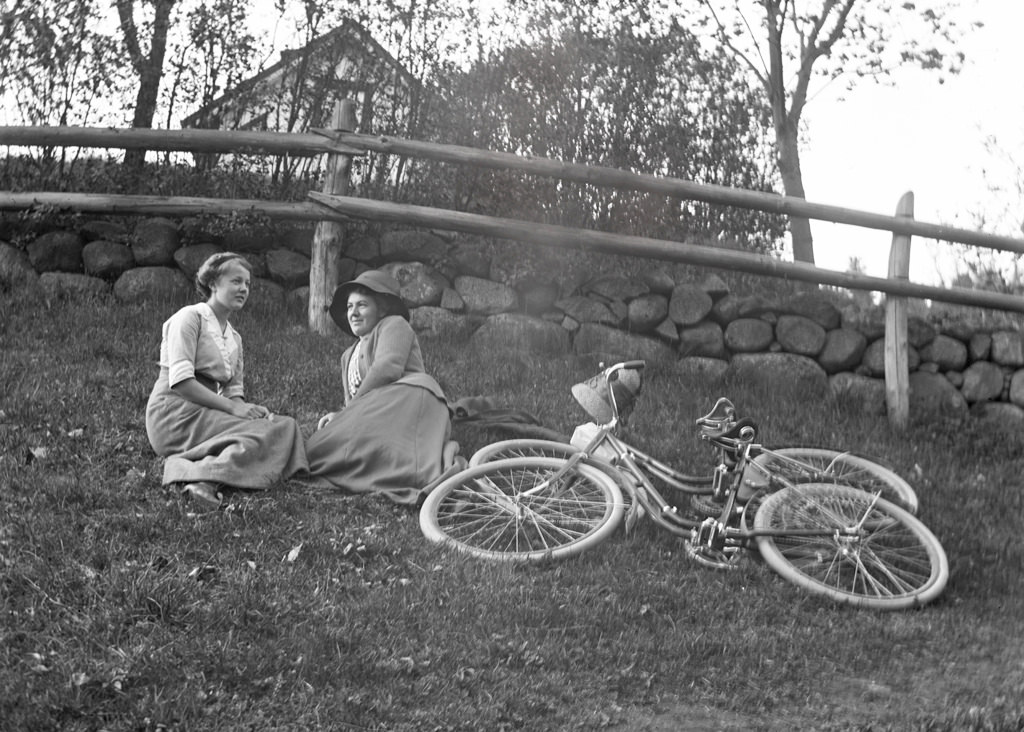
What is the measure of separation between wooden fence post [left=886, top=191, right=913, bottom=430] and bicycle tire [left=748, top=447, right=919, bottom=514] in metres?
3.01

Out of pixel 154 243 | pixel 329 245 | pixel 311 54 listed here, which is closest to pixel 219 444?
pixel 329 245

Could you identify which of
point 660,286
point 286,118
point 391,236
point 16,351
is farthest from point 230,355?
point 286,118

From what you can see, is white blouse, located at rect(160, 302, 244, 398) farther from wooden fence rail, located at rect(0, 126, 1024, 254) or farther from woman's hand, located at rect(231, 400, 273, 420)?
wooden fence rail, located at rect(0, 126, 1024, 254)

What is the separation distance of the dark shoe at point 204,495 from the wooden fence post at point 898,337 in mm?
5253

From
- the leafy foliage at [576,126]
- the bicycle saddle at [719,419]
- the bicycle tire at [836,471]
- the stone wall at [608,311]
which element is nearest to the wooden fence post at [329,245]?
the stone wall at [608,311]

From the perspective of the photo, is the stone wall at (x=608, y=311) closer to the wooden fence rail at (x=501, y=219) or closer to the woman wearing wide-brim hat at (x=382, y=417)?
the wooden fence rail at (x=501, y=219)

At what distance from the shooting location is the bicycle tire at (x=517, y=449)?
6.08 meters

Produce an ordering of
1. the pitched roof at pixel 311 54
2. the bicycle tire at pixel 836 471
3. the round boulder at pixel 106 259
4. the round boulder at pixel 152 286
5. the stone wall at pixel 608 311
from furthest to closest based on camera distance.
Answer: the pitched roof at pixel 311 54
the round boulder at pixel 106 259
the round boulder at pixel 152 286
the stone wall at pixel 608 311
the bicycle tire at pixel 836 471

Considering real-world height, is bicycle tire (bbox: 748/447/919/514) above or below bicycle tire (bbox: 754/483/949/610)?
above

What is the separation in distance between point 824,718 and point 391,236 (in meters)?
6.38

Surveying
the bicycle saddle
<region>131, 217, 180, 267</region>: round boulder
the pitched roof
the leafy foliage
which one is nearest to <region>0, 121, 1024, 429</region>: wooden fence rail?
<region>131, 217, 180, 267</region>: round boulder

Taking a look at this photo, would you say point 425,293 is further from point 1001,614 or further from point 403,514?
point 1001,614

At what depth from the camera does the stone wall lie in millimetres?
9094

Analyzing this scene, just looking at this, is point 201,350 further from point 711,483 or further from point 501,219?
point 501,219
